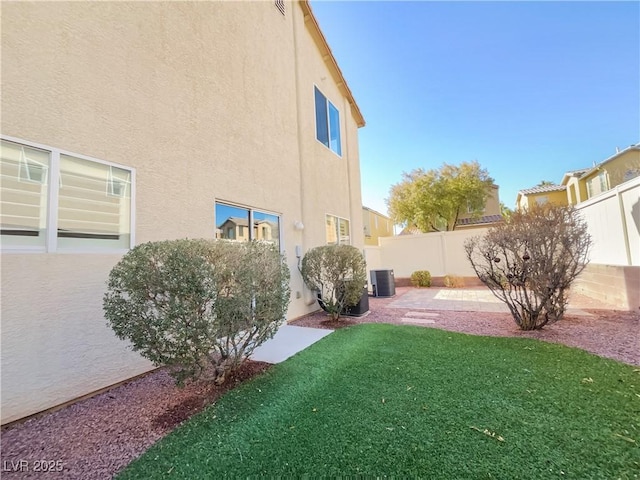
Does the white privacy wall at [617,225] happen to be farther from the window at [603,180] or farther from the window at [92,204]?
the window at [603,180]

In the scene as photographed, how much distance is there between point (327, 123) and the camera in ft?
34.5

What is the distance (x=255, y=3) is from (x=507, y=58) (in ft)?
30.9

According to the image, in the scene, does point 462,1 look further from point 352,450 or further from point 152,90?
point 352,450

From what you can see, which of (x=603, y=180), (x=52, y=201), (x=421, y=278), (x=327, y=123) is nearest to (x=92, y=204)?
(x=52, y=201)

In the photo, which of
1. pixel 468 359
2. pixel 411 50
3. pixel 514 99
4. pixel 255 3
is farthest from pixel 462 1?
pixel 468 359

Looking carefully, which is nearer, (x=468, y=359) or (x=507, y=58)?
(x=468, y=359)

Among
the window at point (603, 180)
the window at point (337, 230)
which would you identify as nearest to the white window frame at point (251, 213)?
the window at point (337, 230)

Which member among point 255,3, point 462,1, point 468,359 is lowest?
point 468,359

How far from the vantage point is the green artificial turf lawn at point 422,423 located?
2.05m

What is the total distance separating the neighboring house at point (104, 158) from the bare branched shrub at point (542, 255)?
5.38 m

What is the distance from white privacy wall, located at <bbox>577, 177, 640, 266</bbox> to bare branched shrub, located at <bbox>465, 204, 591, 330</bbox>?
7.61ft

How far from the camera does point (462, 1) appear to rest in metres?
8.73

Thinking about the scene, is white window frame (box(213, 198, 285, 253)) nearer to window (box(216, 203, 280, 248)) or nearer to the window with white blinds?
window (box(216, 203, 280, 248))

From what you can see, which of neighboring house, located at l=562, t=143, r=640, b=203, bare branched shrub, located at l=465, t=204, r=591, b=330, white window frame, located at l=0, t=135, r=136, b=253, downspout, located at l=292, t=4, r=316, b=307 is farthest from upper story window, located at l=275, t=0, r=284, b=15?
neighboring house, located at l=562, t=143, r=640, b=203
